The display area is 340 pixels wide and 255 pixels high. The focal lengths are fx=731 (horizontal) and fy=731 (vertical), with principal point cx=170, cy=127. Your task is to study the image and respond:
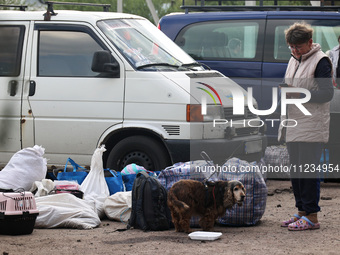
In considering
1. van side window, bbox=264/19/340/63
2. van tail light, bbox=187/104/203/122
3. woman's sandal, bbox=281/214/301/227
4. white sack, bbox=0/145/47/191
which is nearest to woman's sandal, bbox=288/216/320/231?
woman's sandal, bbox=281/214/301/227

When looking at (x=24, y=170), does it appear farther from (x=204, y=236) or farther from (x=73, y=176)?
(x=204, y=236)

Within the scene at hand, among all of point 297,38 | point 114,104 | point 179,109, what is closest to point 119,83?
point 114,104

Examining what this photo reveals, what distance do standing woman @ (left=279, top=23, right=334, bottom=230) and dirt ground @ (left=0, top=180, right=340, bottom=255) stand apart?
33cm

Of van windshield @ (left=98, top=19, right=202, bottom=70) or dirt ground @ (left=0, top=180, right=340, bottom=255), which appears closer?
dirt ground @ (left=0, top=180, right=340, bottom=255)

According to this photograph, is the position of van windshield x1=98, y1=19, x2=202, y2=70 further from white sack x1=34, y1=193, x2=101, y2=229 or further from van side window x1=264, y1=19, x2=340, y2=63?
white sack x1=34, y1=193, x2=101, y2=229

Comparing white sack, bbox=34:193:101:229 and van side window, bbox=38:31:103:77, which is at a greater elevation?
van side window, bbox=38:31:103:77

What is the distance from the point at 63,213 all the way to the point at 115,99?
1743 mm

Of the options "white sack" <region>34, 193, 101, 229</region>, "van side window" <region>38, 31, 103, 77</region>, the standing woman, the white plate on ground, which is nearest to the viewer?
the white plate on ground

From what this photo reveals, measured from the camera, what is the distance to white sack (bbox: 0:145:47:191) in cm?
701

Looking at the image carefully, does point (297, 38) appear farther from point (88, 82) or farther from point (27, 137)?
point (27, 137)

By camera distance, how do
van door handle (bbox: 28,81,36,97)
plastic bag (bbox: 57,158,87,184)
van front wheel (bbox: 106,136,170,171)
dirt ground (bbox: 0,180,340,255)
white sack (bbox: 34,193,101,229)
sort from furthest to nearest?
1. van door handle (bbox: 28,81,36,97)
2. van front wheel (bbox: 106,136,170,171)
3. plastic bag (bbox: 57,158,87,184)
4. white sack (bbox: 34,193,101,229)
5. dirt ground (bbox: 0,180,340,255)

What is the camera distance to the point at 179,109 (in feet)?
25.1

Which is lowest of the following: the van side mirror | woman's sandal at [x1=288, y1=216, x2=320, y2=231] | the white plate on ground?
the white plate on ground

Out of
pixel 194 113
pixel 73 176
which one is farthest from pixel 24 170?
pixel 194 113
